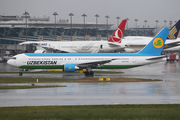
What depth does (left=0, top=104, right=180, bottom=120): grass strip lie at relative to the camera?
43.1ft

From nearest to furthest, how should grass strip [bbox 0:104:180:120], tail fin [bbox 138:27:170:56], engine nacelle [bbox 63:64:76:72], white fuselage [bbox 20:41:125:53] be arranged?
grass strip [bbox 0:104:180:120]
engine nacelle [bbox 63:64:76:72]
tail fin [bbox 138:27:170:56]
white fuselage [bbox 20:41:125:53]

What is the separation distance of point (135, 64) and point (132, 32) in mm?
155075

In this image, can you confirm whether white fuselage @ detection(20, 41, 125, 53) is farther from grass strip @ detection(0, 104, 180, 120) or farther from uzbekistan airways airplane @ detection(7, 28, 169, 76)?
grass strip @ detection(0, 104, 180, 120)

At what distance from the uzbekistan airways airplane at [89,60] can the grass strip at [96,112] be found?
68.5 ft

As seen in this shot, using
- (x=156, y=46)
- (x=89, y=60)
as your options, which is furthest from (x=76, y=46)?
(x=156, y=46)

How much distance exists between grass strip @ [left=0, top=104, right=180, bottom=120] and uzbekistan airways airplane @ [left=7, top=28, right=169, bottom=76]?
20885 millimetres

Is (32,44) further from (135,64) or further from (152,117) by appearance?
(152,117)

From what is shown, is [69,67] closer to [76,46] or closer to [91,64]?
[91,64]

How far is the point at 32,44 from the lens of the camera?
7269 centimetres

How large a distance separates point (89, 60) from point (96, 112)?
24.3 metres

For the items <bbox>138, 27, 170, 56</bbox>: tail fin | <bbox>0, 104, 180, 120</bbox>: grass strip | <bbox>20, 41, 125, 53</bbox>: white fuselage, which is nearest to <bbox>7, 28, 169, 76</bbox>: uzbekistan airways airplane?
<bbox>138, 27, 170, 56</bbox>: tail fin

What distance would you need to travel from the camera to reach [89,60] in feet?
125

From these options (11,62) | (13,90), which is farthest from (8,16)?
(13,90)

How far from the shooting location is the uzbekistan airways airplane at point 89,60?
37438mm
